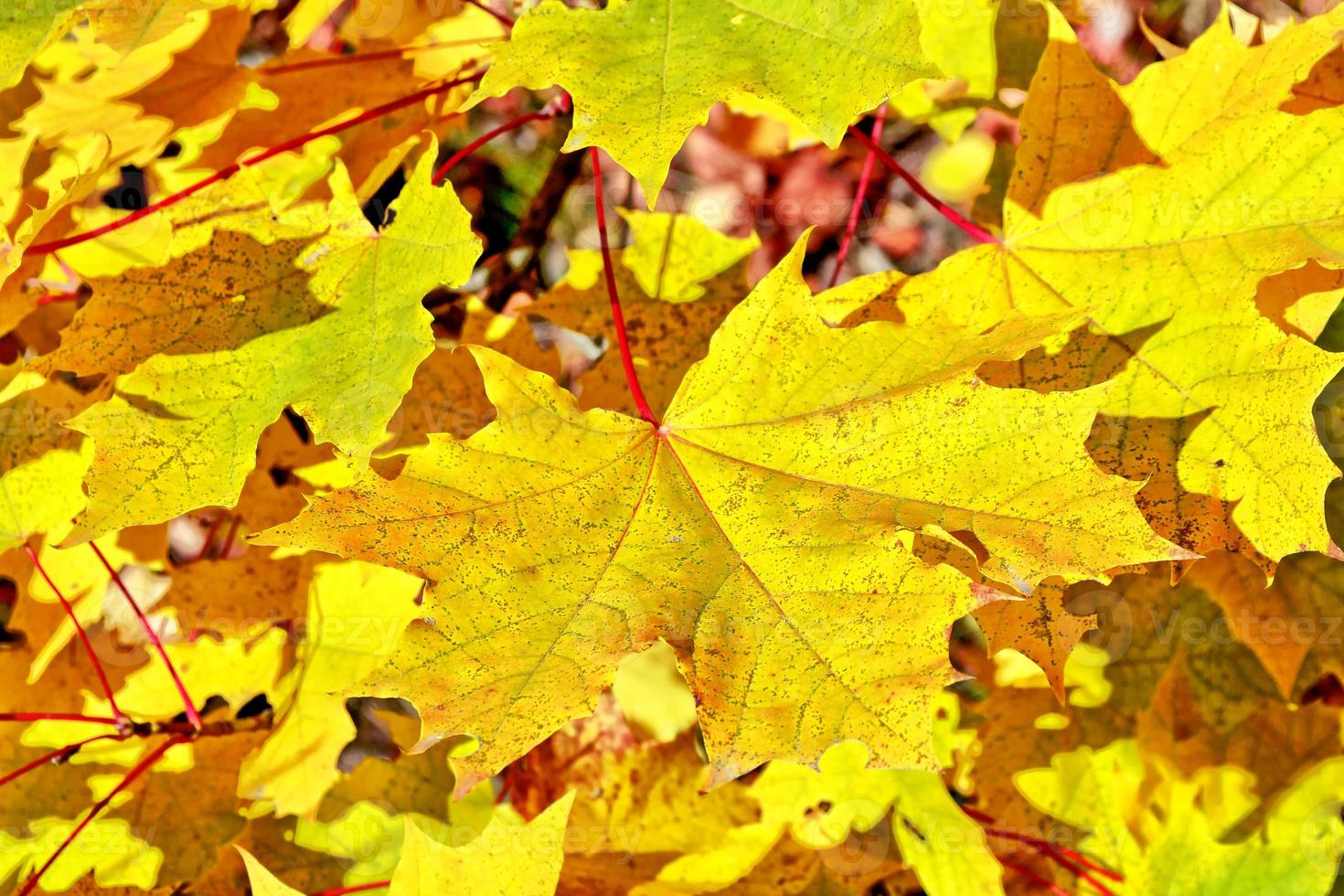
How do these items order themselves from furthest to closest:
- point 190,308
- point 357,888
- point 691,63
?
1. point 357,888
2. point 190,308
3. point 691,63

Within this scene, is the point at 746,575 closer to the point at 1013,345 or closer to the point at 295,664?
the point at 1013,345

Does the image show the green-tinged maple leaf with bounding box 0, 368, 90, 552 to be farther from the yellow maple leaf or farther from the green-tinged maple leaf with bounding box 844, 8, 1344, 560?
the green-tinged maple leaf with bounding box 844, 8, 1344, 560

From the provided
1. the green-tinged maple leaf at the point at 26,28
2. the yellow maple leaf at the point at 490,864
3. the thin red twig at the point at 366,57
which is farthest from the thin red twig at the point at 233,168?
the yellow maple leaf at the point at 490,864

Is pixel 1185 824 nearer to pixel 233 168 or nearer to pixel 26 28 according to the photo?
pixel 233 168

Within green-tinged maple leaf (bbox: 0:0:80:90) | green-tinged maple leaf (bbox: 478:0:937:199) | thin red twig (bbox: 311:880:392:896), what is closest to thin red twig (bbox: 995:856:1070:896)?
thin red twig (bbox: 311:880:392:896)

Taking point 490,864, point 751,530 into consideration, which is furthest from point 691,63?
point 490,864

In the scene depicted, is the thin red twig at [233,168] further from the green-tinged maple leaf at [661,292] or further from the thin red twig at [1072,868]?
the thin red twig at [1072,868]

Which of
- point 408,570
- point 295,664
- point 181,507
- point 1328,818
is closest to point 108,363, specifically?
point 181,507
